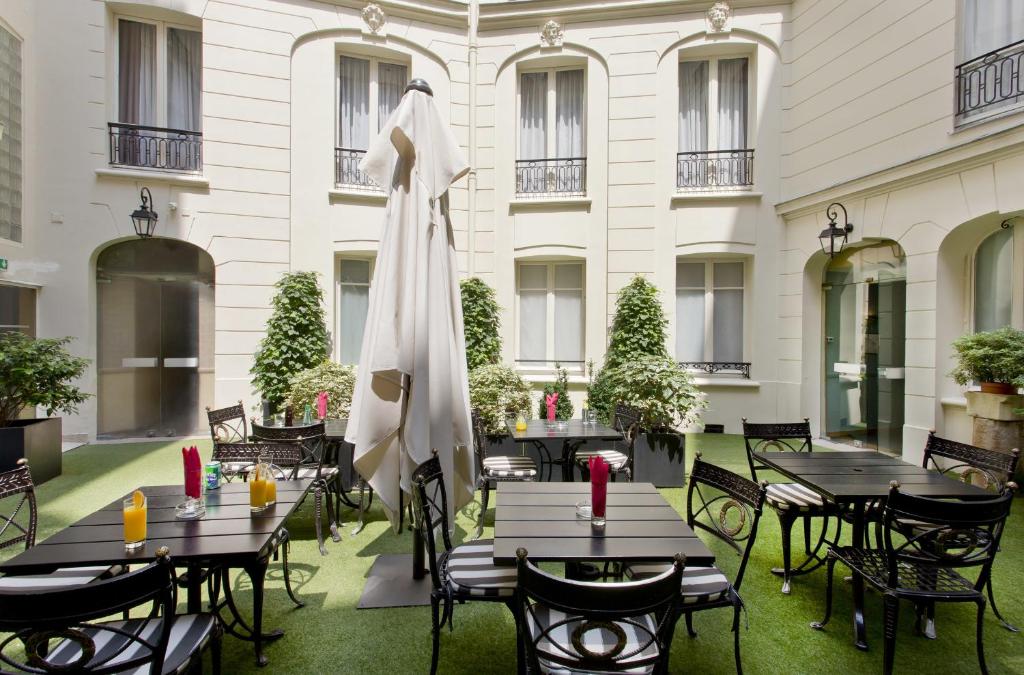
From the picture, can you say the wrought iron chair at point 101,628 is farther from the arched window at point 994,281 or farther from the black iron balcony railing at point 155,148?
the arched window at point 994,281

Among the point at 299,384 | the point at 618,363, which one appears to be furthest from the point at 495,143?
the point at 299,384

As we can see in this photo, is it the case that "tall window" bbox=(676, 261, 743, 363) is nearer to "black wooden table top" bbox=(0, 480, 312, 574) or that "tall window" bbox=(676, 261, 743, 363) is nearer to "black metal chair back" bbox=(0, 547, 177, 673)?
"black wooden table top" bbox=(0, 480, 312, 574)

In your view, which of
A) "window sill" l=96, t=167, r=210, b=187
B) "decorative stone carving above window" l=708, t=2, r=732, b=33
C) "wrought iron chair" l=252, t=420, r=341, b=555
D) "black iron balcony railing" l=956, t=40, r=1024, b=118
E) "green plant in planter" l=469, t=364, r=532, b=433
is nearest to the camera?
"wrought iron chair" l=252, t=420, r=341, b=555

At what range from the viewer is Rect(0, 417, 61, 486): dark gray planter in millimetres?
5457

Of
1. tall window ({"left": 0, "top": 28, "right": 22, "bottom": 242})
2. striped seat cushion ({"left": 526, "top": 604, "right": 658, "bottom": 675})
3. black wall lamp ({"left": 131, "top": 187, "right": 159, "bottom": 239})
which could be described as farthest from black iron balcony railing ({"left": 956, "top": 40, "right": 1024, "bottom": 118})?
tall window ({"left": 0, "top": 28, "right": 22, "bottom": 242})

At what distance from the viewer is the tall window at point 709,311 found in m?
8.84

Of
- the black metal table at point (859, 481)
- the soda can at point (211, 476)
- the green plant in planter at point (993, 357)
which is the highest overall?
the green plant in planter at point (993, 357)

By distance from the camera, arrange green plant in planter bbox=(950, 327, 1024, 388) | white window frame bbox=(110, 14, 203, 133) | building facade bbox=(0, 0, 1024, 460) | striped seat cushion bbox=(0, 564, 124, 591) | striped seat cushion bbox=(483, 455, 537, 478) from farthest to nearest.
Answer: white window frame bbox=(110, 14, 203, 133), building facade bbox=(0, 0, 1024, 460), green plant in planter bbox=(950, 327, 1024, 388), striped seat cushion bbox=(483, 455, 537, 478), striped seat cushion bbox=(0, 564, 124, 591)

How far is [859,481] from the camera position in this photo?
3340 mm

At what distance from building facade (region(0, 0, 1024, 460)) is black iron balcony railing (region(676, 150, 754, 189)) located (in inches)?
1.6

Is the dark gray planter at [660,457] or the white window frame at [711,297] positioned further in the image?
the white window frame at [711,297]

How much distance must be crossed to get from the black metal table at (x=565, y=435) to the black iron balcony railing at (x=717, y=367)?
3.83 m

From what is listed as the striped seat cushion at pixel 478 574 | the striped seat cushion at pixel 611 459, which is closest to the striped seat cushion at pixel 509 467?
the striped seat cushion at pixel 611 459

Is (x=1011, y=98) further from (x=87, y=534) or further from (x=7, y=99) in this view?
(x=7, y=99)
